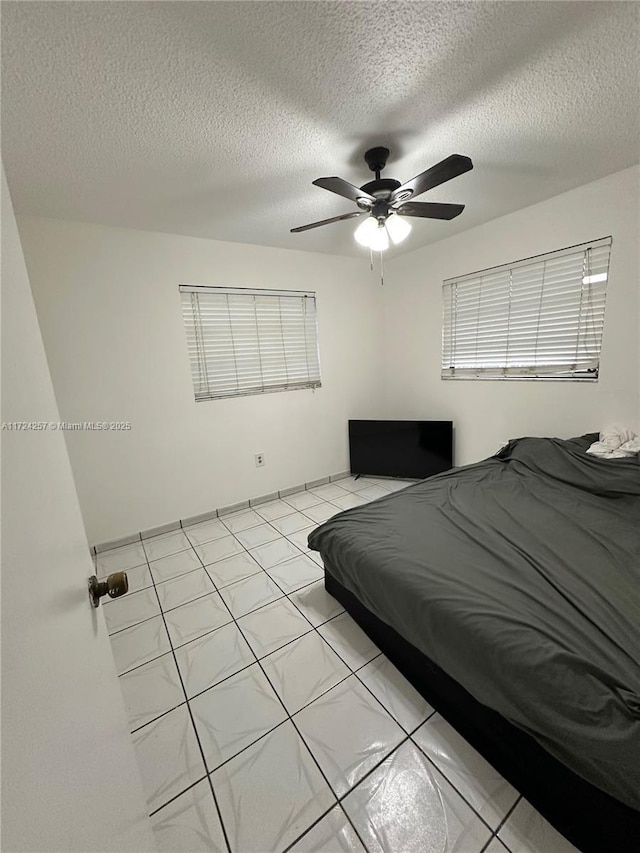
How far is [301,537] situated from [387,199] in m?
2.31

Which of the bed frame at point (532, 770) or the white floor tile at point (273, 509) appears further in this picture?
Answer: the white floor tile at point (273, 509)

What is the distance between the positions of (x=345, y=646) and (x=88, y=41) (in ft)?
8.38

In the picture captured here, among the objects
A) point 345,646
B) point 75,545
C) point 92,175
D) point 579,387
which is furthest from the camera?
point 579,387

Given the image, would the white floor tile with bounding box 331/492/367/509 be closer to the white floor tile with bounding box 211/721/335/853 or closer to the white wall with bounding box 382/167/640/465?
the white wall with bounding box 382/167/640/465

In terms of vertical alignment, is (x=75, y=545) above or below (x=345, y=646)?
above

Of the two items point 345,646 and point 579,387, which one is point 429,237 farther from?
point 345,646

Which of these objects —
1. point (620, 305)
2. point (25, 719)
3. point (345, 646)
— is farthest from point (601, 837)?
point (620, 305)

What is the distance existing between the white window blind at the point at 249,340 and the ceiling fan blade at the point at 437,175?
1.66m

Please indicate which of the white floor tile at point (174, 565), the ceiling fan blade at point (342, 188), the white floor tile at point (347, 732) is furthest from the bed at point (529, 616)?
the ceiling fan blade at point (342, 188)

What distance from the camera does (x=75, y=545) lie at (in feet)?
2.45

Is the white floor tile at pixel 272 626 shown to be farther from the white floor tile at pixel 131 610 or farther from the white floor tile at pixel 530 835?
the white floor tile at pixel 530 835

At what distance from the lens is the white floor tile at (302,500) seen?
319 cm

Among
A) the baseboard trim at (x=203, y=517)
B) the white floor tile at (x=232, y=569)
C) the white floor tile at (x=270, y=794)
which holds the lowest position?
the white floor tile at (x=270, y=794)

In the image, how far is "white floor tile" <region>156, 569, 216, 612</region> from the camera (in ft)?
6.48
